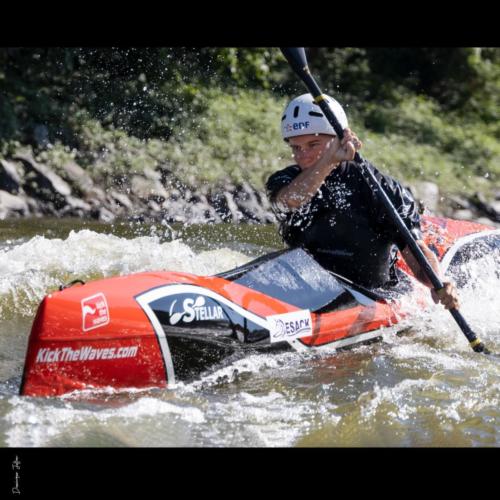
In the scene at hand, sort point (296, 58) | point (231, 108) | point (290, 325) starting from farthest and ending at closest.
Result: point (231, 108) → point (296, 58) → point (290, 325)

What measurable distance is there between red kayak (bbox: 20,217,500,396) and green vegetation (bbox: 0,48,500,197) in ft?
19.7

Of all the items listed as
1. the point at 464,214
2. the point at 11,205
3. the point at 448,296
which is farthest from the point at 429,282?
the point at 464,214

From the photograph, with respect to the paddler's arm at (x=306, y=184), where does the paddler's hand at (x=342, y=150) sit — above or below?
above

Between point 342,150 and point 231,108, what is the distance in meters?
7.67

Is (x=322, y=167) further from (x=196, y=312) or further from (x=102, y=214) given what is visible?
(x=102, y=214)

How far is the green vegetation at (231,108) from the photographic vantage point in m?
11.4

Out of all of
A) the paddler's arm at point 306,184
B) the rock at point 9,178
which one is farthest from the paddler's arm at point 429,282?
the rock at point 9,178

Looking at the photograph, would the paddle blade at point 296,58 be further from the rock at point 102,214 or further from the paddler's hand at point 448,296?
the rock at point 102,214

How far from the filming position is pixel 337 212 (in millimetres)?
5598

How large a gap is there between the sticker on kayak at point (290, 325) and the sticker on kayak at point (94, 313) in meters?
0.93

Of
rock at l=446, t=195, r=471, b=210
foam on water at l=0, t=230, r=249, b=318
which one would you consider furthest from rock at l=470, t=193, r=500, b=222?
foam on water at l=0, t=230, r=249, b=318

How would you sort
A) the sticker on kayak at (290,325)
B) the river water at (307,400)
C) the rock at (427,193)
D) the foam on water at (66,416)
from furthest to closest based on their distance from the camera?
the rock at (427,193)
the sticker on kayak at (290,325)
the river water at (307,400)
the foam on water at (66,416)

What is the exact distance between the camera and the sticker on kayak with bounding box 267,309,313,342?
16.5ft
